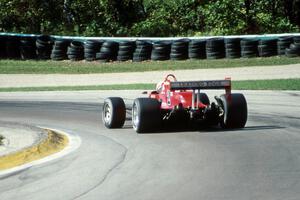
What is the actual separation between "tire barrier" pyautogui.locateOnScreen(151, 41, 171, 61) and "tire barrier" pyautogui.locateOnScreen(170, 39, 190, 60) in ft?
0.92

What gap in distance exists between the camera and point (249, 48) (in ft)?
93.7

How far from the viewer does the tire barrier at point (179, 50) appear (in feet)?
95.5

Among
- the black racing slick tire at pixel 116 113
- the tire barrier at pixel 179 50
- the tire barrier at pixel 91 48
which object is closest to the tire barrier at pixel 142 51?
the tire barrier at pixel 179 50

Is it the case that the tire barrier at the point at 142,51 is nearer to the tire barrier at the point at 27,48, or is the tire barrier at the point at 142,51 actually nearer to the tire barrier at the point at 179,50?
the tire barrier at the point at 179,50

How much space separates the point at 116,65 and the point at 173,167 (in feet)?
67.9

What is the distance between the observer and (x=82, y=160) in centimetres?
980

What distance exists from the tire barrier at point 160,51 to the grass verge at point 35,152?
17.8 m

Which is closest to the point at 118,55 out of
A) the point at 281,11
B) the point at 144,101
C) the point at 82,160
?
the point at 281,11

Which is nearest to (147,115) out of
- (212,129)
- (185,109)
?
(185,109)

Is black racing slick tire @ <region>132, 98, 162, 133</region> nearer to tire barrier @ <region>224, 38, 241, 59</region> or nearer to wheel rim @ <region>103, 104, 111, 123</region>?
wheel rim @ <region>103, 104, 111, 123</region>

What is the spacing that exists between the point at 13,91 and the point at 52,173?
15.5 metres

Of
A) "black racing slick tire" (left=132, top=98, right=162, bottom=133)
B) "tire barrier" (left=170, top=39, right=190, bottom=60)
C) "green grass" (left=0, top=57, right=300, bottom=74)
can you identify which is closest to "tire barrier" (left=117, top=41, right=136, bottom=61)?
"green grass" (left=0, top=57, right=300, bottom=74)

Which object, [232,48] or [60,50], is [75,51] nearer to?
[60,50]

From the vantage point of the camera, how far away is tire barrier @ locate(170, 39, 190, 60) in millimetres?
29120
